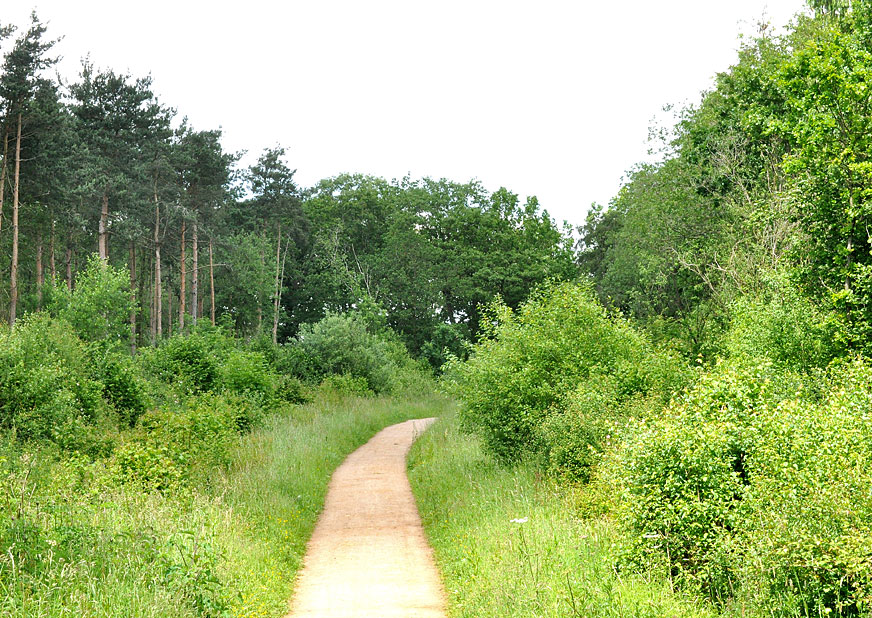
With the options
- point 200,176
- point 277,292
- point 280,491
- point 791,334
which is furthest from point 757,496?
point 277,292

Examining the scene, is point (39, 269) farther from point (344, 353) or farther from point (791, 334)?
point (791, 334)

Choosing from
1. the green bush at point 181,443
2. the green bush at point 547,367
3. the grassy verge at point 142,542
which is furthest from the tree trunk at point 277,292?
the grassy verge at point 142,542

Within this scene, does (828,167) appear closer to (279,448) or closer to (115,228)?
(279,448)

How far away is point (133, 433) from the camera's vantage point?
718 inches

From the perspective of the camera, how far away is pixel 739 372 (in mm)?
10547

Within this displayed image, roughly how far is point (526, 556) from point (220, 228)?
161 feet

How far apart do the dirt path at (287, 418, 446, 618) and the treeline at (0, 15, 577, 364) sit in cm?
2890

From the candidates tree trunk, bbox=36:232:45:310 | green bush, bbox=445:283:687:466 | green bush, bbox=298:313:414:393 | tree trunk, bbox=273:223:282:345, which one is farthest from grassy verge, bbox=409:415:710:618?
tree trunk, bbox=273:223:282:345

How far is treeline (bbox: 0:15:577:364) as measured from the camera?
132ft

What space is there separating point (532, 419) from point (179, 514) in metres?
7.27

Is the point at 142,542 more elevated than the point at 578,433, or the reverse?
the point at 578,433

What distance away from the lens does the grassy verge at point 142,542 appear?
712cm

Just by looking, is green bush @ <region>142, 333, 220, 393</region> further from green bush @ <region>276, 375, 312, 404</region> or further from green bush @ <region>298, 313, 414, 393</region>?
green bush @ <region>298, 313, 414, 393</region>

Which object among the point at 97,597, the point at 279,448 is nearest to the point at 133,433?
the point at 279,448
